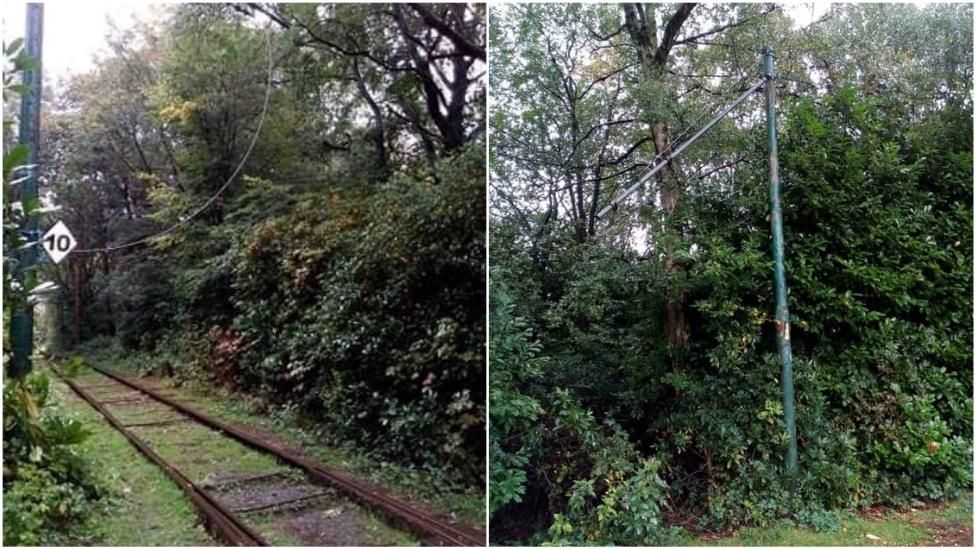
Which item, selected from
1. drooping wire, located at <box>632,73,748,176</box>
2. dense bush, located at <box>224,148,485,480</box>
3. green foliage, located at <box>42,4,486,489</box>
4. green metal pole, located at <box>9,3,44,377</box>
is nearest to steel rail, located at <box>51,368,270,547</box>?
green metal pole, located at <box>9,3,44,377</box>

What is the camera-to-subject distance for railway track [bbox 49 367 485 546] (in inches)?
113

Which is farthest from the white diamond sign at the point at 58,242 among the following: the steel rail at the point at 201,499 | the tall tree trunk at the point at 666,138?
the tall tree trunk at the point at 666,138

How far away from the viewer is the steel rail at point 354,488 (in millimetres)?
2865

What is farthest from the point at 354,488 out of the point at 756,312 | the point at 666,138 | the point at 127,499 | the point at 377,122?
the point at 666,138

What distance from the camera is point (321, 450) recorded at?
4043 mm

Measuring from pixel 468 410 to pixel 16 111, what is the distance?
234 cm

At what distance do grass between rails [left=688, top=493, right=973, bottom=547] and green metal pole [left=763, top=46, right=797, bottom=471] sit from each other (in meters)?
0.34

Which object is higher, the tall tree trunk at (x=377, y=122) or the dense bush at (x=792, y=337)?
the tall tree trunk at (x=377, y=122)

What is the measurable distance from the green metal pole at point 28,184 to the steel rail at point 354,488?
622 mm

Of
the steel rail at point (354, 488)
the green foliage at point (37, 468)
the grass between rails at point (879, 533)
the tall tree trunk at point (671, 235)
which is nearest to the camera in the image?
the green foliage at point (37, 468)

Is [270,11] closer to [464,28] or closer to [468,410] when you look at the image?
[464,28]

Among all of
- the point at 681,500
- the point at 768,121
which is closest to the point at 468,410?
the point at 681,500

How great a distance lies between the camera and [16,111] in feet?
8.44

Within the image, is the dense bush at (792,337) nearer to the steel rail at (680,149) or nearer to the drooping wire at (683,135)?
the steel rail at (680,149)
